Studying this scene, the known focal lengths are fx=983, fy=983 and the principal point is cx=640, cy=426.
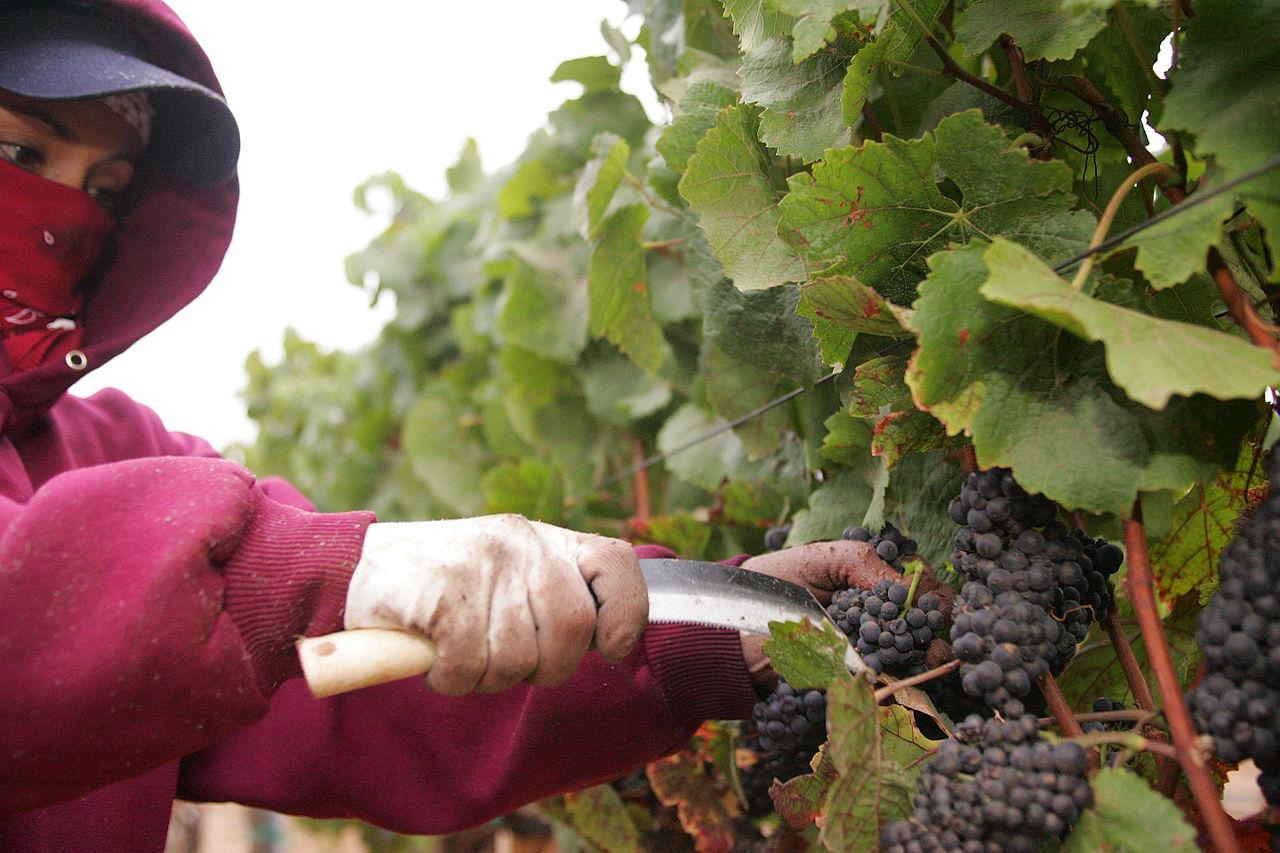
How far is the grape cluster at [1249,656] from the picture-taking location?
0.76 m

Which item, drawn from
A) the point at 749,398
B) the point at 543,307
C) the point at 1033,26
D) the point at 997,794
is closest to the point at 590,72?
the point at 543,307

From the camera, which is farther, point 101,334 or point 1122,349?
point 101,334

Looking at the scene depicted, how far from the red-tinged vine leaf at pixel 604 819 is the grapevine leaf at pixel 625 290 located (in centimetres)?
83

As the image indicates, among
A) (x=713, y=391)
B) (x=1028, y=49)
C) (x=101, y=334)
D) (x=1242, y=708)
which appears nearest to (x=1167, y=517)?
(x=1242, y=708)

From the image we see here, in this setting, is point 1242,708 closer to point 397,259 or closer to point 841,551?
point 841,551

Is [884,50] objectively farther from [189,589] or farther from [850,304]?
[189,589]

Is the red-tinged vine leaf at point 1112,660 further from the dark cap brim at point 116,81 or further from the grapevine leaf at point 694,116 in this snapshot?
the dark cap brim at point 116,81

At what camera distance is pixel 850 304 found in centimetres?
99

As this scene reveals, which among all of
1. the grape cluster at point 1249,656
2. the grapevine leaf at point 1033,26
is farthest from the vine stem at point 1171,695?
the grapevine leaf at point 1033,26

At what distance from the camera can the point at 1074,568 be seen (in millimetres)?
917

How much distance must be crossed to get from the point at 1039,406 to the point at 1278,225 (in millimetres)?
243

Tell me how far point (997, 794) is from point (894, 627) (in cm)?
24

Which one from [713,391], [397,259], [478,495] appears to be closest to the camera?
[713,391]

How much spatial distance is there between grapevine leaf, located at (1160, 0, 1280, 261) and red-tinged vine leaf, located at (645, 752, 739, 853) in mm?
1211
